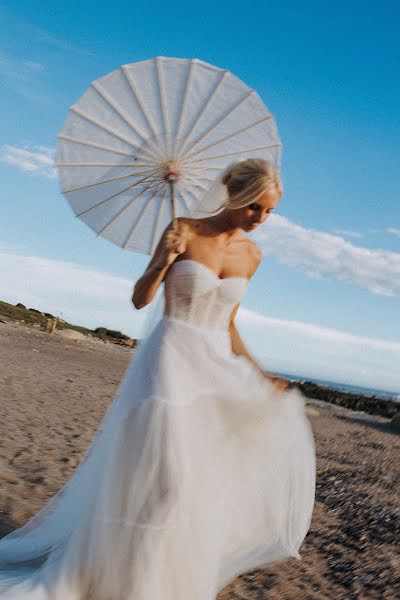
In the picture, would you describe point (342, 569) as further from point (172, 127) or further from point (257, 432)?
point (172, 127)

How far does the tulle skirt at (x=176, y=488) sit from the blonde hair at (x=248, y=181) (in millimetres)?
812

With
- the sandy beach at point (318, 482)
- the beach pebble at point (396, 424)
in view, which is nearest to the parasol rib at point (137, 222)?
the sandy beach at point (318, 482)

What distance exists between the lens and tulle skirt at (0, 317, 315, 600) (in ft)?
11.1

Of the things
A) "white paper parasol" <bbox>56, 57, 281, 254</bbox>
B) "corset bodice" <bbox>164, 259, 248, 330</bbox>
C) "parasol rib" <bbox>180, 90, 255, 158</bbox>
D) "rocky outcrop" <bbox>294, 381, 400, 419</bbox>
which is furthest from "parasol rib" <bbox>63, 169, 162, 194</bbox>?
"rocky outcrop" <bbox>294, 381, 400, 419</bbox>

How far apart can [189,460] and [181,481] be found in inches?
5.2

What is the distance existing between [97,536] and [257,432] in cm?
113

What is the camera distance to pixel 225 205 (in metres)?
3.93

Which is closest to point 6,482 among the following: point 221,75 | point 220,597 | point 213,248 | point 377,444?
point 220,597

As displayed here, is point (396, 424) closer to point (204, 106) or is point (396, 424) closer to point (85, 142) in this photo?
point (204, 106)

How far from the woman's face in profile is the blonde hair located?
36mm

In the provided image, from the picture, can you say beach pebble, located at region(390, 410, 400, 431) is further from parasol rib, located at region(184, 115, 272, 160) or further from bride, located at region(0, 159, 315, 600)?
parasol rib, located at region(184, 115, 272, 160)

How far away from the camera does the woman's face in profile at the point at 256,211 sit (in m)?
3.75

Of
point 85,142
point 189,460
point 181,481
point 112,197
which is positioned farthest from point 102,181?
point 181,481

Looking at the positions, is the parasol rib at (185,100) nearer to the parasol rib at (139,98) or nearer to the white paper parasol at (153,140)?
the white paper parasol at (153,140)
